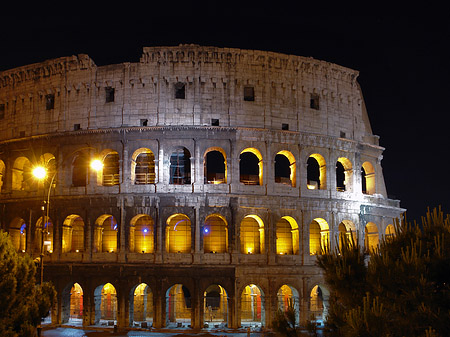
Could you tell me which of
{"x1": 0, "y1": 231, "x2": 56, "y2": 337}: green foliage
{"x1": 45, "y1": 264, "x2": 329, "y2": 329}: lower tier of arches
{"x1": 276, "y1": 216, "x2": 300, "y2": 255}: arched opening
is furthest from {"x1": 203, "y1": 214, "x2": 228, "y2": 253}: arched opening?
{"x1": 0, "y1": 231, "x2": 56, "y2": 337}: green foliage

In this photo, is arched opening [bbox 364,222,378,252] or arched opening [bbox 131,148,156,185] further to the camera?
arched opening [bbox 364,222,378,252]

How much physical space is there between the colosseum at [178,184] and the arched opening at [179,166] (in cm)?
12

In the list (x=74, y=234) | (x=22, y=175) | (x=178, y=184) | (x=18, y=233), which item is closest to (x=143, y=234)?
(x=178, y=184)

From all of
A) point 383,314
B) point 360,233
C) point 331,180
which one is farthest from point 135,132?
point 383,314

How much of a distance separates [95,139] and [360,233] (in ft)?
67.2

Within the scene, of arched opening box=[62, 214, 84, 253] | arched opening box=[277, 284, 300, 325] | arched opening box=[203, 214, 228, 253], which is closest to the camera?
arched opening box=[277, 284, 300, 325]

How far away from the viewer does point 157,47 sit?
3428 centimetres

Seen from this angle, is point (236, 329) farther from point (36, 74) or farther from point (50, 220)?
point (36, 74)

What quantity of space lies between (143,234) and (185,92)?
34.3 ft

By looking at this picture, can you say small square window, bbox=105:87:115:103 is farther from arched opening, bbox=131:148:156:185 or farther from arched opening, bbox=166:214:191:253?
arched opening, bbox=166:214:191:253

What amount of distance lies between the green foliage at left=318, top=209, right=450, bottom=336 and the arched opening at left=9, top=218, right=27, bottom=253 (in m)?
29.1

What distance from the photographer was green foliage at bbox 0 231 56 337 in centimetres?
1789

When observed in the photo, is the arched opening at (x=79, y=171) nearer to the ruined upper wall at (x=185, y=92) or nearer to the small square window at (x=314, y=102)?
the ruined upper wall at (x=185, y=92)

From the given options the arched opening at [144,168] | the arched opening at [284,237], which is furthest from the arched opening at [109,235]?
the arched opening at [284,237]
